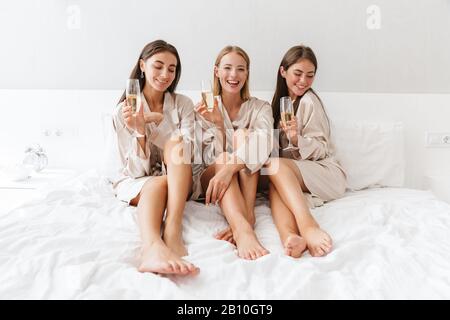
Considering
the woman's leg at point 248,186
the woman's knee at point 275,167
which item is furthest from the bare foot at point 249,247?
the woman's knee at point 275,167

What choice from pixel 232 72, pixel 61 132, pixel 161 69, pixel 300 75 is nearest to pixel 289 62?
pixel 300 75

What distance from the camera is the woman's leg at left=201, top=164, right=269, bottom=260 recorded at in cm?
119

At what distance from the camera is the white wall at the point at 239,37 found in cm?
222

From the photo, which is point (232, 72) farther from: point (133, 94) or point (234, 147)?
point (133, 94)

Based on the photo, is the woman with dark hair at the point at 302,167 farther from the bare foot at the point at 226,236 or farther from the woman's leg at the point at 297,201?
the bare foot at the point at 226,236

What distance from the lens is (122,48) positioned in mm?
2291

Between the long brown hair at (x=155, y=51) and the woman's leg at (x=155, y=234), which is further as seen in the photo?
the long brown hair at (x=155, y=51)

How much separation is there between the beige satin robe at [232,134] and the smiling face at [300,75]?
0.18 metres

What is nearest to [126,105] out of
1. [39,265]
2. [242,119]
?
[242,119]

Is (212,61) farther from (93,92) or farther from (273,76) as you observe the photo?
(93,92)

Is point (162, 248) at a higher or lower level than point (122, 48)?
lower

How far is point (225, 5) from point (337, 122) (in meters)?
0.88

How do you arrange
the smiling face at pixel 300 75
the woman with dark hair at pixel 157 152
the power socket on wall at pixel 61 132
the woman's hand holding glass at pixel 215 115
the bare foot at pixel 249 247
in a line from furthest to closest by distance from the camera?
the power socket on wall at pixel 61 132, the smiling face at pixel 300 75, the woman's hand holding glass at pixel 215 115, the woman with dark hair at pixel 157 152, the bare foot at pixel 249 247

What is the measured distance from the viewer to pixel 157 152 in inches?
69.4
